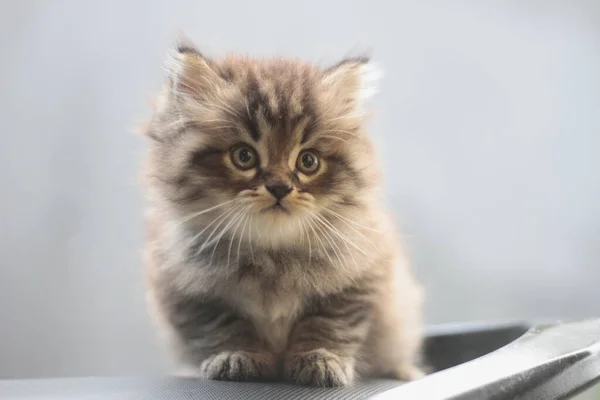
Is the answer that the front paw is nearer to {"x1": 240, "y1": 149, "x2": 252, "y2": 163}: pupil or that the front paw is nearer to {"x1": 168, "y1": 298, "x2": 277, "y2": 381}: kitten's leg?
{"x1": 168, "y1": 298, "x2": 277, "y2": 381}: kitten's leg

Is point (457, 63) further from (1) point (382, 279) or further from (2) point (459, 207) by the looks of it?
(1) point (382, 279)

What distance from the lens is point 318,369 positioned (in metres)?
1.08

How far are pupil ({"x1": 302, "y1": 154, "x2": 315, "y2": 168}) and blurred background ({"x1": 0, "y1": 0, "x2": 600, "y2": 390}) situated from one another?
754 mm

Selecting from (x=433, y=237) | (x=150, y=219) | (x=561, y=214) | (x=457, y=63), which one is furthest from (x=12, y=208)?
(x=561, y=214)

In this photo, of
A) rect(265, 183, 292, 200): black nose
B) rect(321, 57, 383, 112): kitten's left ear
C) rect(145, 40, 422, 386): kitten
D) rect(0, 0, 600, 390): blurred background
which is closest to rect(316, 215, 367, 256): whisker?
rect(145, 40, 422, 386): kitten

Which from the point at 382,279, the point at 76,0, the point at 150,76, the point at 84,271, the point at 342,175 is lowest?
the point at 382,279

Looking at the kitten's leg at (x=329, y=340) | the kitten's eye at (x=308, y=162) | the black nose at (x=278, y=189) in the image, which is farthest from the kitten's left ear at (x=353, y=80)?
the kitten's leg at (x=329, y=340)

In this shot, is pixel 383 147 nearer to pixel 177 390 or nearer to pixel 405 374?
pixel 405 374

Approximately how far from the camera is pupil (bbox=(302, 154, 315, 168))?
1118 millimetres

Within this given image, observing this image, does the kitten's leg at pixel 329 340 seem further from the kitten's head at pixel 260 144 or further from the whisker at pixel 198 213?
the whisker at pixel 198 213

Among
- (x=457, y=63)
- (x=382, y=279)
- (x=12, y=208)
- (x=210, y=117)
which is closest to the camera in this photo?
(x=210, y=117)

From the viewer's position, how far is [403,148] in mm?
2020

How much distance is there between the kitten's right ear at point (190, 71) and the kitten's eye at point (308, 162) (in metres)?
0.20

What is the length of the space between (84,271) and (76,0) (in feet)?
2.55
